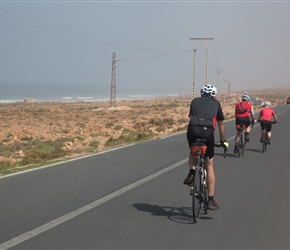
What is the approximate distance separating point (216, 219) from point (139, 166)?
5712mm

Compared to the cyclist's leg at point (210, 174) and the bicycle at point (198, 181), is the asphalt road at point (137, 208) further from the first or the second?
the cyclist's leg at point (210, 174)

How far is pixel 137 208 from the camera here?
7934 millimetres

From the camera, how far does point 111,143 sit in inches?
835

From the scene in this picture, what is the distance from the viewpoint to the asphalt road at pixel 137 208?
6195 millimetres

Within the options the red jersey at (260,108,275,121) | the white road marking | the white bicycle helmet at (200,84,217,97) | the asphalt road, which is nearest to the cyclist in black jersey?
the white bicycle helmet at (200,84,217,97)

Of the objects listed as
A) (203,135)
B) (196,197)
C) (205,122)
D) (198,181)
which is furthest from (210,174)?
(205,122)

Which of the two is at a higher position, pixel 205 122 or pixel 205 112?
pixel 205 112

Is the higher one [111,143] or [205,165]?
[205,165]

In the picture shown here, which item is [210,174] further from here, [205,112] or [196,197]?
[205,112]

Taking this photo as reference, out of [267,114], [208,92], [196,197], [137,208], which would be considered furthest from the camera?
[267,114]

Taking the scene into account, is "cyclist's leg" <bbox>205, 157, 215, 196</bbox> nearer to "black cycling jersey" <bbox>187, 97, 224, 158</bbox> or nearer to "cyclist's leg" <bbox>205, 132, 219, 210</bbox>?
"cyclist's leg" <bbox>205, 132, 219, 210</bbox>

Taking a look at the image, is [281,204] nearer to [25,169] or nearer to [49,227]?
[49,227]

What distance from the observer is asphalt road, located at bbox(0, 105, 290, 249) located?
244 inches

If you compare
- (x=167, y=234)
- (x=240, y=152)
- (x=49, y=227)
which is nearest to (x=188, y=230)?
(x=167, y=234)
